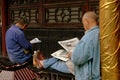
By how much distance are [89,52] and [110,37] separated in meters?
0.37

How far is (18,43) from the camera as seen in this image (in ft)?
20.3

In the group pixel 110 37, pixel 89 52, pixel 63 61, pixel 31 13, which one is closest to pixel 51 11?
pixel 31 13

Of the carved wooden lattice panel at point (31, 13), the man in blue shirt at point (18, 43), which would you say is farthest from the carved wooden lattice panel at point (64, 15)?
the man in blue shirt at point (18, 43)

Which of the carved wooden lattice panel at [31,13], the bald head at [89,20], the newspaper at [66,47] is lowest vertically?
the newspaper at [66,47]

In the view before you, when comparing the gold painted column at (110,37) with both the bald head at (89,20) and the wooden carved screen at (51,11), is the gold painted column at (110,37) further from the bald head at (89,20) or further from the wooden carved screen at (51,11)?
the wooden carved screen at (51,11)

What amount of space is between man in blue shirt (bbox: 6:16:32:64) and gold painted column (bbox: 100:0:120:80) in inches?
96.6

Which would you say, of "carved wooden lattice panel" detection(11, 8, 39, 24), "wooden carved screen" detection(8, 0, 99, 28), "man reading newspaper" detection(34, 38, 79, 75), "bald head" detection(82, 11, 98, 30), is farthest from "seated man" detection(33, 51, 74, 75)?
"carved wooden lattice panel" detection(11, 8, 39, 24)

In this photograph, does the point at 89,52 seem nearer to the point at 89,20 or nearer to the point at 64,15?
the point at 89,20

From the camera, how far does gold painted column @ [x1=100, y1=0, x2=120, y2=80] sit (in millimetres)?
3875

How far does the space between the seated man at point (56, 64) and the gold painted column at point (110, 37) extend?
96 cm

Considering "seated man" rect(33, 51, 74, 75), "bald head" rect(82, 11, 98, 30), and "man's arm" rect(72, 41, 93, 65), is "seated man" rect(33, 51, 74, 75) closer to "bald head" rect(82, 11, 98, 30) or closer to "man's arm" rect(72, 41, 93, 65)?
Answer: "man's arm" rect(72, 41, 93, 65)

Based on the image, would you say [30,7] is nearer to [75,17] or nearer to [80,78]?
[75,17]

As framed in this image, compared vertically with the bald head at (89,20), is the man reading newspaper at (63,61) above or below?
below

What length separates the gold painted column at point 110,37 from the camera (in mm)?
3875
